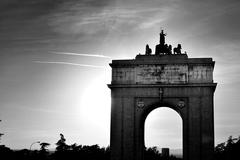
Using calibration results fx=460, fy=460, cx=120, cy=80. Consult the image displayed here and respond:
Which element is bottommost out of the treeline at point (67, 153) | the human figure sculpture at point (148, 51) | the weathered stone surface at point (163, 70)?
the treeline at point (67, 153)

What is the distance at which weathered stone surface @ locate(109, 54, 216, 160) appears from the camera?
3816cm

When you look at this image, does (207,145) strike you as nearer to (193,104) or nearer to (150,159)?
(193,104)

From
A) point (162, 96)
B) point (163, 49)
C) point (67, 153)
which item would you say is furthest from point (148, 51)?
point (67, 153)

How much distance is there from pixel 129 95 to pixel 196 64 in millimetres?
6320

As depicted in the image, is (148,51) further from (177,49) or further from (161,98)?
(161,98)

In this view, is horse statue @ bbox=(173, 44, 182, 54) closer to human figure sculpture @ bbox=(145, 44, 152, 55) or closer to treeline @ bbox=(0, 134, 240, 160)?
human figure sculpture @ bbox=(145, 44, 152, 55)

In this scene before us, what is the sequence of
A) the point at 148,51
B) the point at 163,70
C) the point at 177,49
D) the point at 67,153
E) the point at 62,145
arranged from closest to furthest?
the point at 163,70, the point at 177,49, the point at 148,51, the point at 67,153, the point at 62,145

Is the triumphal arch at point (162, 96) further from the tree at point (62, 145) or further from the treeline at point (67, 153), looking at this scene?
the tree at point (62, 145)

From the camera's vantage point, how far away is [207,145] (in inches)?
1484

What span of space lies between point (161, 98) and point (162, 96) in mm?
190

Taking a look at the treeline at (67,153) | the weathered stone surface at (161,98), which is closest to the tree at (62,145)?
the treeline at (67,153)

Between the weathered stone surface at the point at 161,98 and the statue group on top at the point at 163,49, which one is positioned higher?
the statue group on top at the point at 163,49

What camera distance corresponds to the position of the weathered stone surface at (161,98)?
3816 cm

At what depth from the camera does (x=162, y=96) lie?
39.1 m
